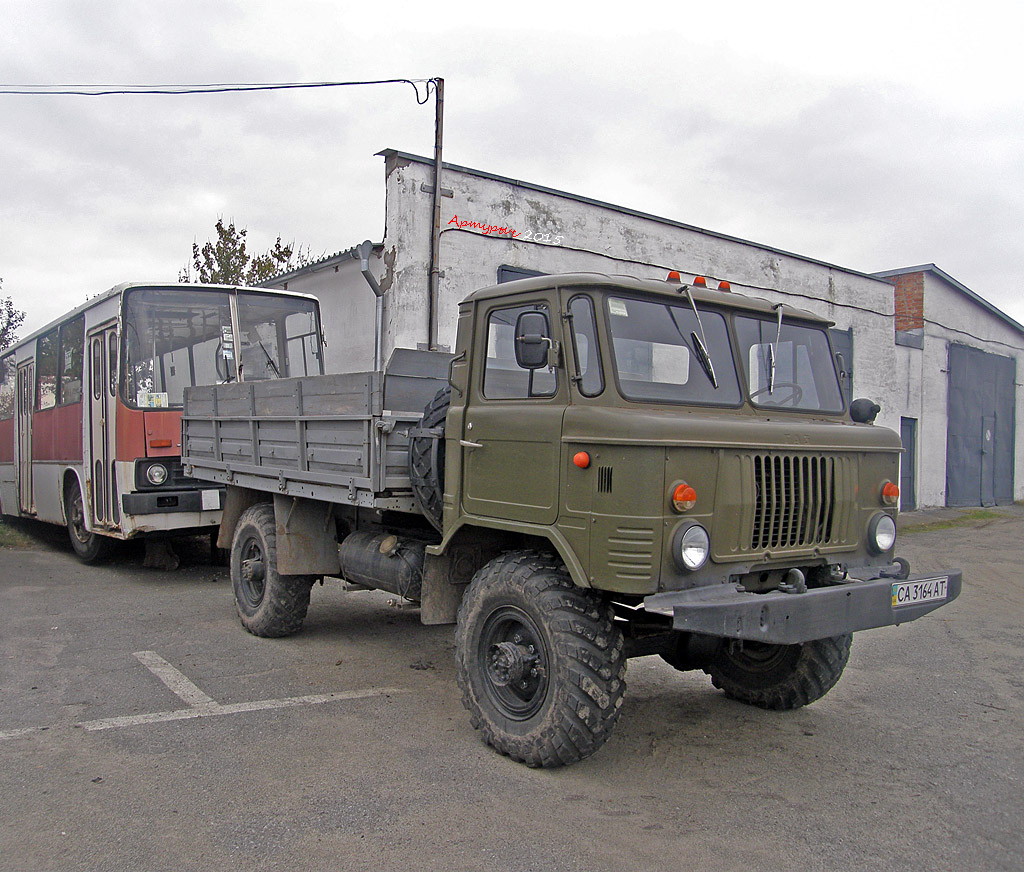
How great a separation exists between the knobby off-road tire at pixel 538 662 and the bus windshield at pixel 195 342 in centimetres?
578

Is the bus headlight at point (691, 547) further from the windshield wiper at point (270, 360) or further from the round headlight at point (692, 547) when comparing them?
the windshield wiper at point (270, 360)

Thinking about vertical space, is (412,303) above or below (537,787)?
above

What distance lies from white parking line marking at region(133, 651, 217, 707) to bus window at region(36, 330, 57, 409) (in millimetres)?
6621

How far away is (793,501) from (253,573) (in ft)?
14.9

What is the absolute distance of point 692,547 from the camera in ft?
13.6

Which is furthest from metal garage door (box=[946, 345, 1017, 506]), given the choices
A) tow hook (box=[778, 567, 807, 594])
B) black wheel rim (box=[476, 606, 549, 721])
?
black wheel rim (box=[476, 606, 549, 721])

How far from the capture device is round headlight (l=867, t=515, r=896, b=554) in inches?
192

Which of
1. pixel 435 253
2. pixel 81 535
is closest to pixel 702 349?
pixel 435 253

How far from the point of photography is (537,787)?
14.1ft

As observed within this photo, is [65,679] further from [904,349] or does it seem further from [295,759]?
[904,349]

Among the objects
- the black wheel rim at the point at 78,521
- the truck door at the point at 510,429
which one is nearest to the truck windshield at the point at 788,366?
the truck door at the point at 510,429

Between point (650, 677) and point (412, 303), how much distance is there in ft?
21.9

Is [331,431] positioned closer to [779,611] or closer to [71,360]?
[779,611]

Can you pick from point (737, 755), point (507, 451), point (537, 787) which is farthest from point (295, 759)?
point (737, 755)
